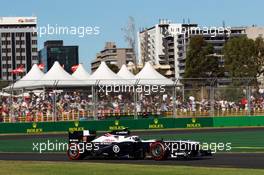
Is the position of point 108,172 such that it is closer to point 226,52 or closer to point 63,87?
point 63,87

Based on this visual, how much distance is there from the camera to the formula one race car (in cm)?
2022

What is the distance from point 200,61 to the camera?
302 feet

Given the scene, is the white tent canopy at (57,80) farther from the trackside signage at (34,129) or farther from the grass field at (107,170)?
the grass field at (107,170)

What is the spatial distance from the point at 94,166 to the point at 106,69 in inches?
1492

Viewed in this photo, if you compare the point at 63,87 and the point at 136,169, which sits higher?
the point at 63,87

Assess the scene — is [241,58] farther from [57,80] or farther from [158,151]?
[158,151]

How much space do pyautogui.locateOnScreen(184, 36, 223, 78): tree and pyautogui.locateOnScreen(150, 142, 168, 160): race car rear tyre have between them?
71.6 metres

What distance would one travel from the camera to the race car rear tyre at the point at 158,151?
2016cm

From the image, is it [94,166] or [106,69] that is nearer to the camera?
[94,166]

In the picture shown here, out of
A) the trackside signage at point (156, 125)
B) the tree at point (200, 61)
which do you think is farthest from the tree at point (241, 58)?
the trackside signage at point (156, 125)

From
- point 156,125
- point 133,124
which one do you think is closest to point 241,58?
point 156,125

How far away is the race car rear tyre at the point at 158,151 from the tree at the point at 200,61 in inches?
2818

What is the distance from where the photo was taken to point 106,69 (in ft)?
182

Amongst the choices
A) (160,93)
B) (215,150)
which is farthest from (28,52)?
(215,150)
